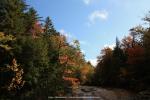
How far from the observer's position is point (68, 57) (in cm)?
5703

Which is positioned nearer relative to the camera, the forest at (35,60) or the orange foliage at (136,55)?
the forest at (35,60)

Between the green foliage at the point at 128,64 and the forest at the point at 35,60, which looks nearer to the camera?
the forest at the point at 35,60

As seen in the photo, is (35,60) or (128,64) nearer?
(35,60)

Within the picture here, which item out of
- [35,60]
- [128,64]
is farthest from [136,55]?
[35,60]

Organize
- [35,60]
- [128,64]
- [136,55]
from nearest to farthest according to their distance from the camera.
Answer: [35,60]
[136,55]
[128,64]

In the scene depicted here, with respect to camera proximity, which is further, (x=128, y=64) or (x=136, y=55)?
(x=128, y=64)

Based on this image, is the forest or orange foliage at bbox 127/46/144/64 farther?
orange foliage at bbox 127/46/144/64

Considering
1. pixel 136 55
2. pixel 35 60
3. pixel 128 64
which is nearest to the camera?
pixel 35 60

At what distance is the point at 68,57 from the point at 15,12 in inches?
565

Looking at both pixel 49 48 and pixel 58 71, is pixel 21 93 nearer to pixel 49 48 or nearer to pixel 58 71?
pixel 58 71

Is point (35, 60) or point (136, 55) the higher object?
point (136, 55)

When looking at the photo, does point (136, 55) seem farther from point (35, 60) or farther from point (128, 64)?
point (35, 60)

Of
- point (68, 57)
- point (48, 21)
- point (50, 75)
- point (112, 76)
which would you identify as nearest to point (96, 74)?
point (112, 76)

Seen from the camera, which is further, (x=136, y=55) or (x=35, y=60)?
(x=136, y=55)
